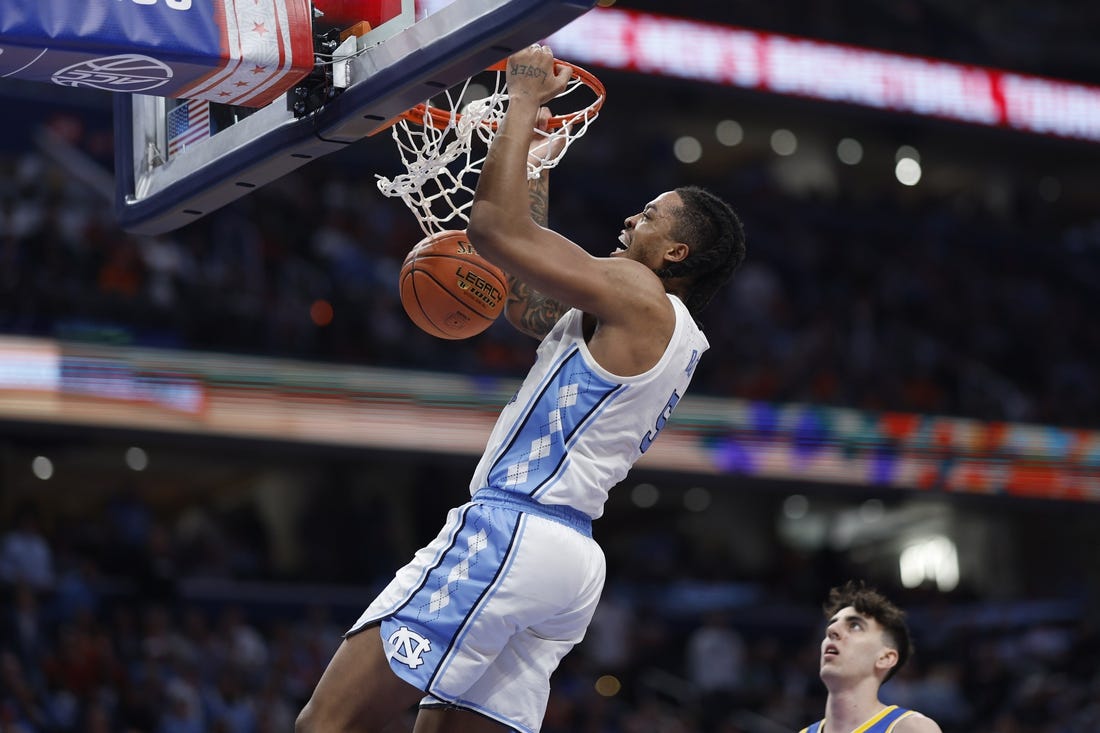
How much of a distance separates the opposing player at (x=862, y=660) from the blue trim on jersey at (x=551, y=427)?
1.81 metres

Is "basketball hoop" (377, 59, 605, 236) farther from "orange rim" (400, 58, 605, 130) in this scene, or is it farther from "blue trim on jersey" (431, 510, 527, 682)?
"blue trim on jersey" (431, 510, 527, 682)

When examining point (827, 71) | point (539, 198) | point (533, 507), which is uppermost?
point (827, 71)

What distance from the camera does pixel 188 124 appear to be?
173 inches

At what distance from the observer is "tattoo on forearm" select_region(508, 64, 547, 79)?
3598mm

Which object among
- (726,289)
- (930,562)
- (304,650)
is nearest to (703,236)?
(304,650)

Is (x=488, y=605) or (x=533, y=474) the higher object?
(x=533, y=474)

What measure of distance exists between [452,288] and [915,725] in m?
2.05

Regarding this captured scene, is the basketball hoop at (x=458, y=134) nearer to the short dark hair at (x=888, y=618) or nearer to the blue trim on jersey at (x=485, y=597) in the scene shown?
the blue trim on jersey at (x=485, y=597)

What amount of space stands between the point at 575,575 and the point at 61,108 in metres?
11.9

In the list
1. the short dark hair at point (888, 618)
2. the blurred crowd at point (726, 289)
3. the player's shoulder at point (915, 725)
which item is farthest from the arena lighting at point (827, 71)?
the player's shoulder at point (915, 725)

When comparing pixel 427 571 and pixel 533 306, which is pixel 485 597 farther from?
pixel 533 306

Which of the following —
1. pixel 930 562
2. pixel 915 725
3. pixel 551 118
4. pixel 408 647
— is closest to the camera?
pixel 408 647

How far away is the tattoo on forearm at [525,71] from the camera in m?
3.60

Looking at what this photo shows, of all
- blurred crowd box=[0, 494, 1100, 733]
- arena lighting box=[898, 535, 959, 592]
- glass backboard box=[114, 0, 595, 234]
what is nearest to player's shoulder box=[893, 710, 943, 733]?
glass backboard box=[114, 0, 595, 234]
